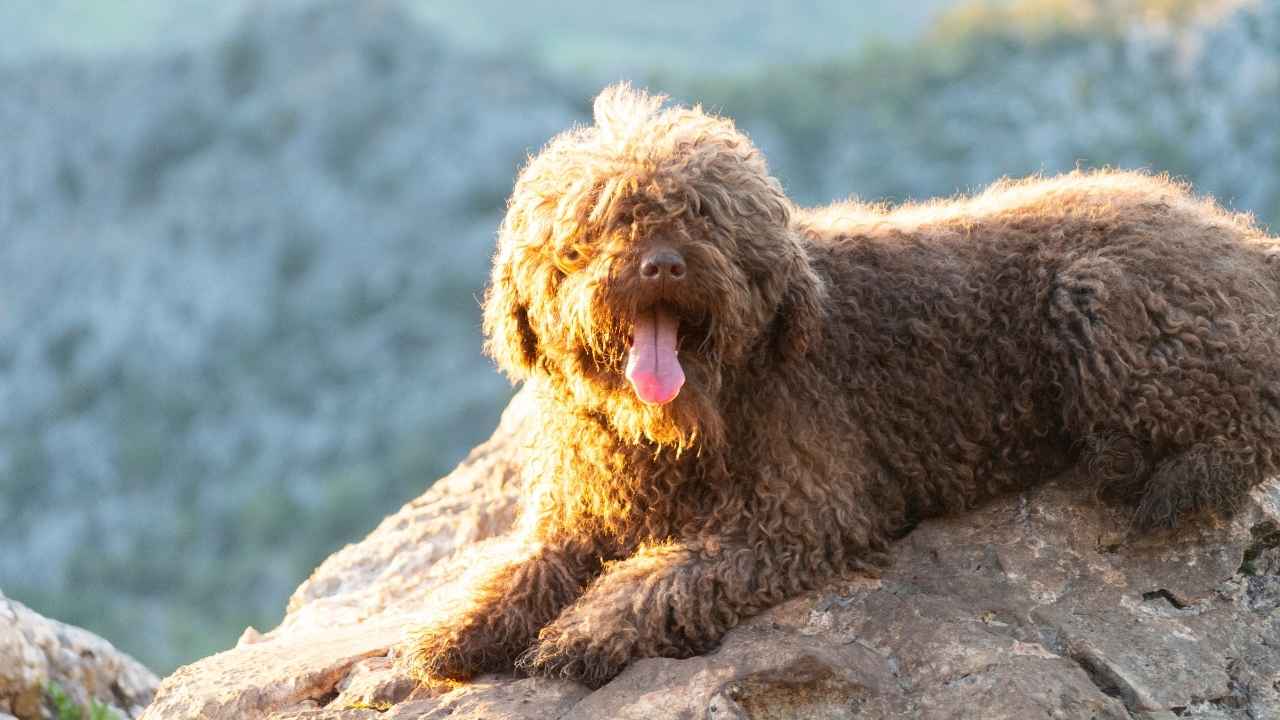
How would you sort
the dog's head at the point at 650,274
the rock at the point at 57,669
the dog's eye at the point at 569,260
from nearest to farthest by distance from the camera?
the dog's head at the point at 650,274 → the dog's eye at the point at 569,260 → the rock at the point at 57,669

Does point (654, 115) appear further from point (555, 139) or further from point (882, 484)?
point (882, 484)

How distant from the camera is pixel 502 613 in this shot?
700 cm

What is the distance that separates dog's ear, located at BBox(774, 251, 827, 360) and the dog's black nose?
644 mm

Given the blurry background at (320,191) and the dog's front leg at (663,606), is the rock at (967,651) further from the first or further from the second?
the blurry background at (320,191)

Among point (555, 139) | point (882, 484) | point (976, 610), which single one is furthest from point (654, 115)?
point (976, 610)

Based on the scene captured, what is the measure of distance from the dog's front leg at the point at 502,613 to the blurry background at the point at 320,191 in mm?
31074

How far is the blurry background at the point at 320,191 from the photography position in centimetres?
4081

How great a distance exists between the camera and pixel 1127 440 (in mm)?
7246

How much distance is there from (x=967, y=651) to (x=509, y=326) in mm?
2293

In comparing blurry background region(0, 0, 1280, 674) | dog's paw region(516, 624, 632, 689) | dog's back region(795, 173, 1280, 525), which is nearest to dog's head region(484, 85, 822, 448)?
dog's back region(795, 173, 1280, 525)

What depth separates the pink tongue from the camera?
6449mm

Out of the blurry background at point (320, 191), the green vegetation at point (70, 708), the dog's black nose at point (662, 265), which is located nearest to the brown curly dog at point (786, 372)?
the dog's black nose at point (662, 265)

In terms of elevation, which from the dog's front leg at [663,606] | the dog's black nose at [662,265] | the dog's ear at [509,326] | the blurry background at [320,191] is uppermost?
the blurry background at [320,191]

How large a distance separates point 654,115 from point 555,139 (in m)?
0.45
